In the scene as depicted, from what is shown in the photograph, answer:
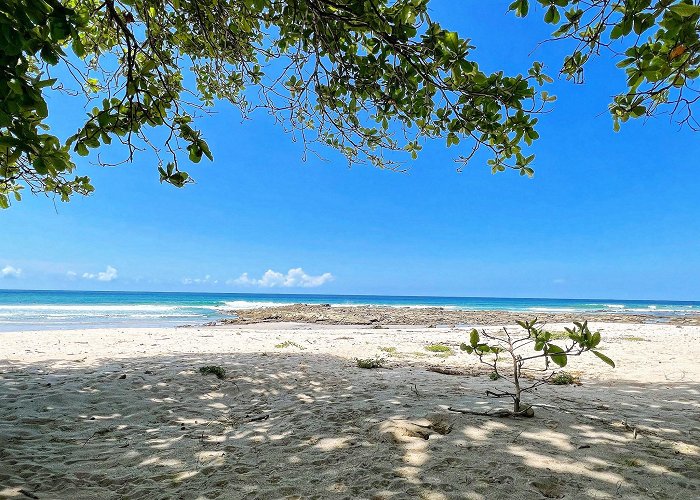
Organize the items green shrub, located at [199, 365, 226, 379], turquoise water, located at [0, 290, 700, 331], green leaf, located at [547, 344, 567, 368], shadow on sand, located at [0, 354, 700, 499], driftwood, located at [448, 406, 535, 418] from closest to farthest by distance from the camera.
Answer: shadow on sand, located at [0, 354, 700, 499] → green leaf, located at [547, 344, 567, 368] → driftwood, located at [448, 406, 535, 418] → green shrub, located at [199, 365, 226, 379] → turquoise water, located at [0, 290, 700, 331]

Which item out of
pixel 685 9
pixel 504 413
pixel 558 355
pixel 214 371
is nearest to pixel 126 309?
pixel 214 371

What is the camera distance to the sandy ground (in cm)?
248

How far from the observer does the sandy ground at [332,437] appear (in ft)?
8.13

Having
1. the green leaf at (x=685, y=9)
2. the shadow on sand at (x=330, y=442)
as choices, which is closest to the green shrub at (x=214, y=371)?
the shadow on sand at (x=330, y=442)

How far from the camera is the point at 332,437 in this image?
332 centimetres

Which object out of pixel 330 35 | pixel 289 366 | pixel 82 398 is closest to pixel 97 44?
pixel 330 35

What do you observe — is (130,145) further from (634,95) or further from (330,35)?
(634,95)

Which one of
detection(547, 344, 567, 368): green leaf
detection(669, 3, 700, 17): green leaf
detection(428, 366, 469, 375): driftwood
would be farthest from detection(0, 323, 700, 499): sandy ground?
detection(669, 3, 700, 17): green leaf

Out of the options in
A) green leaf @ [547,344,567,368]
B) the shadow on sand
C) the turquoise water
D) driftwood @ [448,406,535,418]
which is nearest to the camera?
the shadow on sand

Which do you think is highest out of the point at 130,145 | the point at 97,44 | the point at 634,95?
the point at 97,44

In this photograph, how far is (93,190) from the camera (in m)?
4.29

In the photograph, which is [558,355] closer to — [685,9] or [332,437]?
[332,437]

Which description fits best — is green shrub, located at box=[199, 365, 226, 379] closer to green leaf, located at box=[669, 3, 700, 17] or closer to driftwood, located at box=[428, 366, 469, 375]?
driftwood, located at box=[428, 366, 469, 375]

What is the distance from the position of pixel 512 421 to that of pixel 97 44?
6.47 metres
